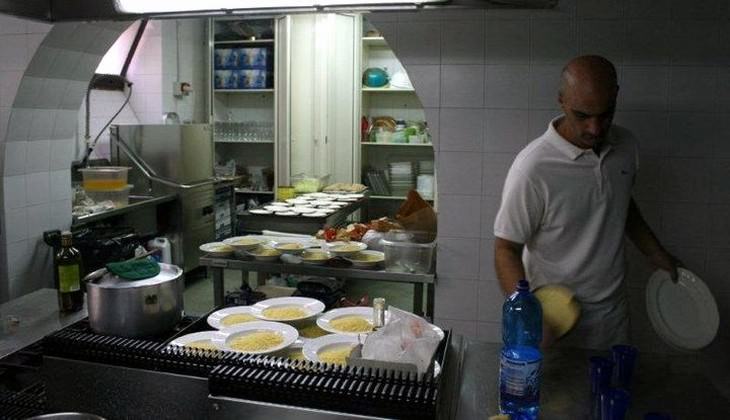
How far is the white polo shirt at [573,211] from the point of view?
6.50ft

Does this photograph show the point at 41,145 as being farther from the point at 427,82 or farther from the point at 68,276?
the point at 427,82

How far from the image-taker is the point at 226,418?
1.30 metres

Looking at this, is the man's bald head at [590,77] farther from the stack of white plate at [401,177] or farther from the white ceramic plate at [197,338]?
the stack of white plate at [401,177]

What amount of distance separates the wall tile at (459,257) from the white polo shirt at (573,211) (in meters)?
0.88

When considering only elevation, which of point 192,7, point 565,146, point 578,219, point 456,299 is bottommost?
point 456,299

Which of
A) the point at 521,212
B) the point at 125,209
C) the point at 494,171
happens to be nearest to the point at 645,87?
the point at 494,171

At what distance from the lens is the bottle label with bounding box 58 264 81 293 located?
6.72ft

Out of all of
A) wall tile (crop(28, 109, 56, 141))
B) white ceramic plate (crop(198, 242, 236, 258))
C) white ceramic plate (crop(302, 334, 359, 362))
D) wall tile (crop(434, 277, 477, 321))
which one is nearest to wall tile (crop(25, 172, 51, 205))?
wall tile (crop(28, 109, 56, 141))

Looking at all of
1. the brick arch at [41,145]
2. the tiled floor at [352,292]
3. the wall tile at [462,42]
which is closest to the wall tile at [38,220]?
the brick arch at [41,145]

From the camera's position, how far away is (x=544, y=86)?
2.73m

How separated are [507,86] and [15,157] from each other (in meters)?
2.65

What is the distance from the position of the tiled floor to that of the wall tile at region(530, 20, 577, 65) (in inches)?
104

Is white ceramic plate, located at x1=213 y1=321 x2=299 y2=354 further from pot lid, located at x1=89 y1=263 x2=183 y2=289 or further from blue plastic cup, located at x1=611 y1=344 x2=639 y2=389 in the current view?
blue plastic cup, located at x1=611 y1=344 x2=639 y2=389

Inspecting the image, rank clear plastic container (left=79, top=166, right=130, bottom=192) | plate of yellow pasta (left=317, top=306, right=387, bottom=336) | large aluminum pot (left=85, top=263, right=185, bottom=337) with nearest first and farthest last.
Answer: large aluminum pot (left=85, top=263, right=185, bottom=337), plate of yellow pasta (left=317, top=306, right=387, bottom=336), clear plastic container (left=79, top=166, right=130, bottom=192)
